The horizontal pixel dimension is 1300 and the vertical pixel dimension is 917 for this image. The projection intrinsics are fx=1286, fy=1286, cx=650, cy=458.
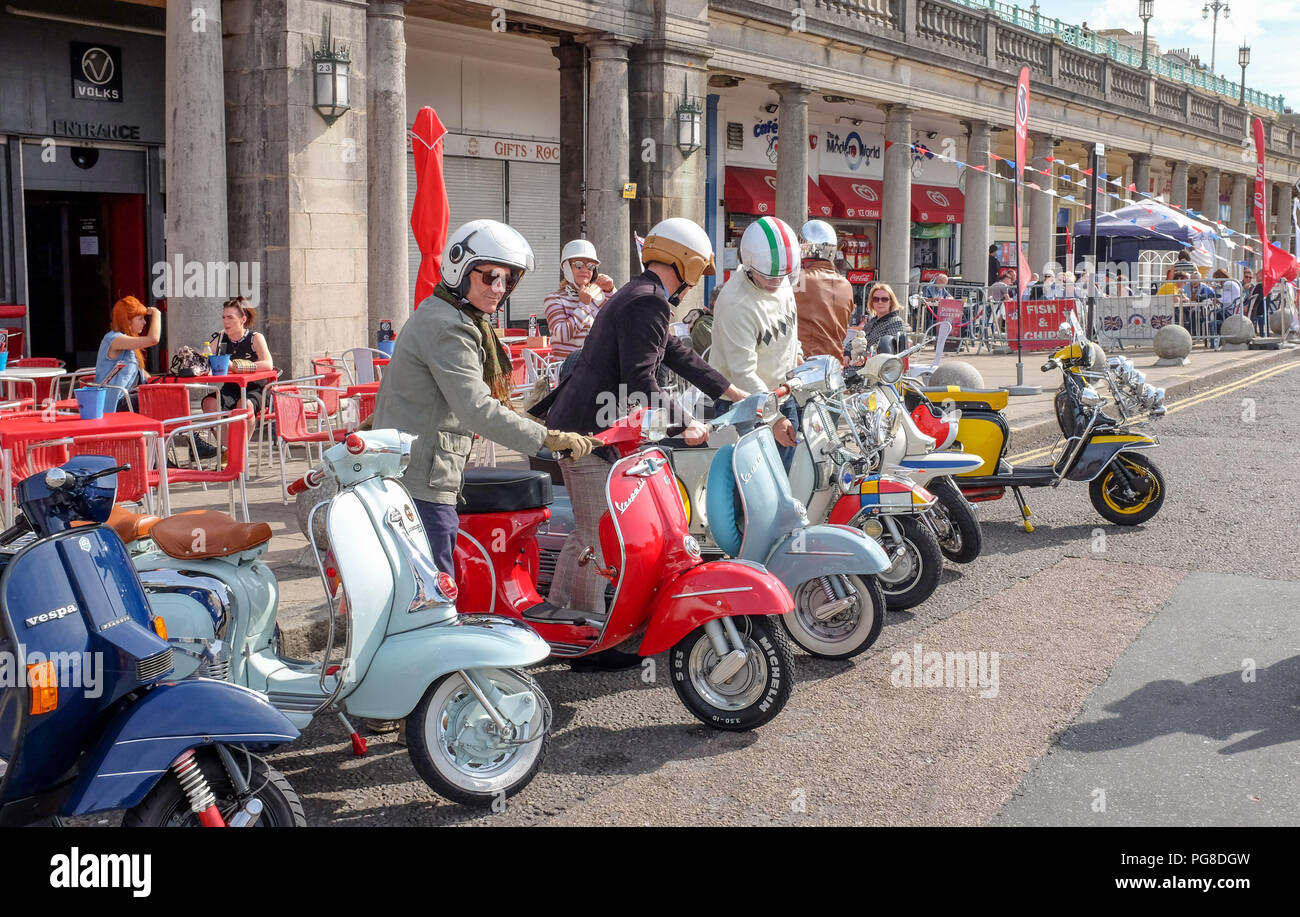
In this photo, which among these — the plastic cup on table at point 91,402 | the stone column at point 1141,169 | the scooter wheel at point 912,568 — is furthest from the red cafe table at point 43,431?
the stone column at point 1141,169

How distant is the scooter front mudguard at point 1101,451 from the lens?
856 cm

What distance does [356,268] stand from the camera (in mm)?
12281

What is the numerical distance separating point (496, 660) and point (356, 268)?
9.01 metres

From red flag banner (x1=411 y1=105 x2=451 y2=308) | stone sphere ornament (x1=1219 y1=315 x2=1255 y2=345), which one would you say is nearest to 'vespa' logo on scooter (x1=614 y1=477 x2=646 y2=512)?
red flag banner (x1=411 y1=105 x2=451 y2=308)

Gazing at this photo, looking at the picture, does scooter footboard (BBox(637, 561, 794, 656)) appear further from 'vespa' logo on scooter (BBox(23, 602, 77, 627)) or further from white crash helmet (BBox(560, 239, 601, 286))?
white crash helmet (BBox(560, 239, 601, 286))

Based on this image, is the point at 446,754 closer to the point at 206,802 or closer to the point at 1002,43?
the point at 206,802

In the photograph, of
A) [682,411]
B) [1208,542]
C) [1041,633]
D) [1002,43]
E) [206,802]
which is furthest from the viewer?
[1002,43]

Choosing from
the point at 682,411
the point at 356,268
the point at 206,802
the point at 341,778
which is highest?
the point at 356,268

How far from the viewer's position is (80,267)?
14320mm

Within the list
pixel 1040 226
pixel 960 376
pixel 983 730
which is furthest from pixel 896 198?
pixel 983 730

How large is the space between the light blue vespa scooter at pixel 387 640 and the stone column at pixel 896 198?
20473mm

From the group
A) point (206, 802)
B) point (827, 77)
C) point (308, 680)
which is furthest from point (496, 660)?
point (827, 77)

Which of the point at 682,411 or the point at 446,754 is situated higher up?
the point at 682,411

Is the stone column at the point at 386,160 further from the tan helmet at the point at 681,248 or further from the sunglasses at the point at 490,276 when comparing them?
the sunglasses at the point at 490,276
